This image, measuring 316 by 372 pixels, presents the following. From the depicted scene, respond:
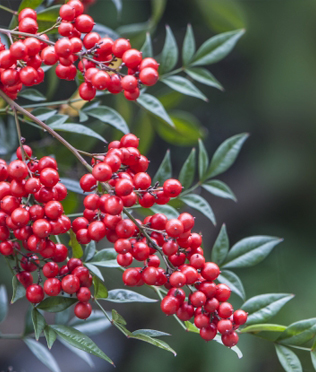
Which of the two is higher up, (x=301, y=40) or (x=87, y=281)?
(x=301, y=40)

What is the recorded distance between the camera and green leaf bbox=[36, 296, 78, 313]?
0.94 ft

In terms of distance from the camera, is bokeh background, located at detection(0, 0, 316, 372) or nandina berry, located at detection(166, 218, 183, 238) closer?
nandina berry, located at detection(166, 218, 183, 238)

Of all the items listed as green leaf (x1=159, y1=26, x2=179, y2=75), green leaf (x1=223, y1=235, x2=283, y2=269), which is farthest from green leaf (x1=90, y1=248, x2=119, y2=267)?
green leaf (x1=159, y1=26, x2=179, y2=75)

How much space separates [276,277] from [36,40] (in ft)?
1.52

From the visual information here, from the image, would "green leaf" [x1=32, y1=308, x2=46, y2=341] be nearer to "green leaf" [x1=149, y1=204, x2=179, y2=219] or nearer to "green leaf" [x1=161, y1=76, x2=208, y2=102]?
"green leaf" [x1=149, y1=204, x2=179, y2=219]

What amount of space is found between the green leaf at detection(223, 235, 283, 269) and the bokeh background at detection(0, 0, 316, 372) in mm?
189

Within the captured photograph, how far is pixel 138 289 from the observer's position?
0.53m

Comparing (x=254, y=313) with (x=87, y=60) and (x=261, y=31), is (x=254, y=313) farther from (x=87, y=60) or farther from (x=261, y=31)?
(x=261, y=31)

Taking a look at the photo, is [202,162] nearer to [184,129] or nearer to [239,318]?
[184,129]

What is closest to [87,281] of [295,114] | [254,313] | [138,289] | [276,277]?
[254,313]

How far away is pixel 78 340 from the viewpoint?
279 millimetres

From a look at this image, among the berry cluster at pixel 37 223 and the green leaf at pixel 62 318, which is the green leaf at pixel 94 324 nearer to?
the green leaf at pixel 62 318

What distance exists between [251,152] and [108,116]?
40 centimetres

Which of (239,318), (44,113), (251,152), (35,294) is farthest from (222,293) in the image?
(251,152)
